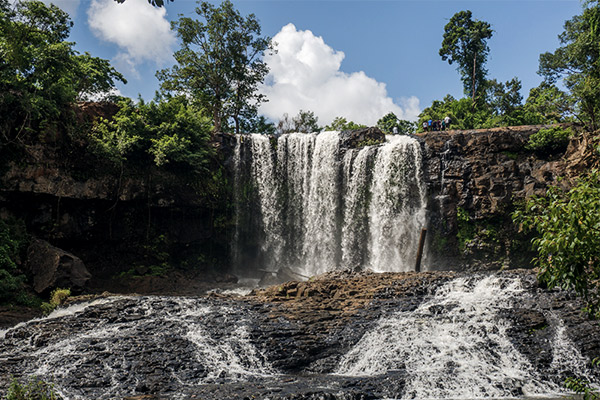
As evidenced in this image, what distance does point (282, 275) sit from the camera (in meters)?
21.9

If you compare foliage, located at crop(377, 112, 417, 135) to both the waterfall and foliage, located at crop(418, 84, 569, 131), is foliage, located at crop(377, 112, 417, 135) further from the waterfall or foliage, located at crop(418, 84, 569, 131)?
the waterfall

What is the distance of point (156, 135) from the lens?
22.5 metres

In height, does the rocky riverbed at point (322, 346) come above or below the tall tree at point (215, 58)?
below

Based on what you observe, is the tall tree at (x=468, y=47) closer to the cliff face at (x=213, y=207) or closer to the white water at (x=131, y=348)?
the cliff face at (x=213, y=207)

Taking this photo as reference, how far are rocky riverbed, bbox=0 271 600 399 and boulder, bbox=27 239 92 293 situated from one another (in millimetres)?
4002

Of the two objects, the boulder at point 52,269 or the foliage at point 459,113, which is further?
the foliage at point 459,113

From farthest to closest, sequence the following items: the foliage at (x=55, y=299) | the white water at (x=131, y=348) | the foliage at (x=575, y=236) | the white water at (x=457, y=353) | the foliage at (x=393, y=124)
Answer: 1. the foliage at (x=393, y=124)
2. the foliage at (x=55, y=299)
3. the white water at (x=131, y=348)
4. the white water at (x=457, y=353)
5. the foliage at (x=575, y=236)

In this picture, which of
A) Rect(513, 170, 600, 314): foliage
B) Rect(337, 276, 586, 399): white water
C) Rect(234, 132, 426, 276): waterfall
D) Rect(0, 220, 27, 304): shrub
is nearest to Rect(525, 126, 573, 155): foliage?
Rect(234, 132, 426, 276): waterfall

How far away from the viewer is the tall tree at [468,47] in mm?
41125

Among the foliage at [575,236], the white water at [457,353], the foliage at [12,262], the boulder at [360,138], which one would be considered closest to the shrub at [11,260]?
the foliage at [12,262]

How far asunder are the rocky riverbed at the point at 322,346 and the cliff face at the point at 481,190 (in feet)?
29.4

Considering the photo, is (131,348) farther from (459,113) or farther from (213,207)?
(459,113)

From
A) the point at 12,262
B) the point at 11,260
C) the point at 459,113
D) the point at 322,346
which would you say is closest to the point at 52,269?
→ the point at 12,262

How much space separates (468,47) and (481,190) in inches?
981
